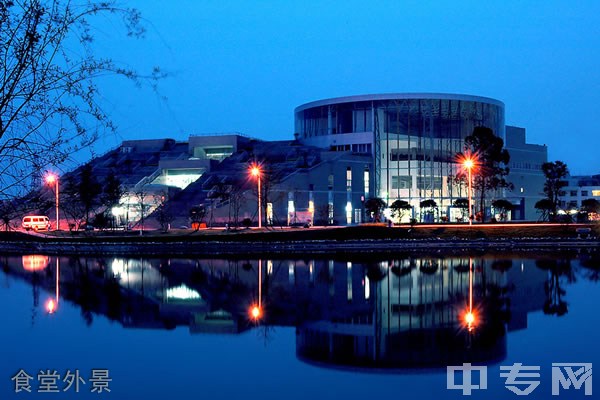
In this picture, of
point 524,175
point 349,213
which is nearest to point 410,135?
point 349,213

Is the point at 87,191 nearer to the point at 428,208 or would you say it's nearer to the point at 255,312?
the point at 255,312

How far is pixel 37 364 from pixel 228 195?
44.6 meters

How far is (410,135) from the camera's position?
7375 centimetres

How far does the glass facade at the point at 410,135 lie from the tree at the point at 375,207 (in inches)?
229

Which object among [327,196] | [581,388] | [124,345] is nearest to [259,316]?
[124,345]

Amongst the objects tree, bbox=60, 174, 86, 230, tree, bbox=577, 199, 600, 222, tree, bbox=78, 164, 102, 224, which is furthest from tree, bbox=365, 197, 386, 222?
tree, bbox=60, 174, 86, 230

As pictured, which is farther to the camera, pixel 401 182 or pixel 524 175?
pixel 524 175

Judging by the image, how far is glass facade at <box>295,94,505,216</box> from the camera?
72.3m

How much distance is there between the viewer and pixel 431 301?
18656 mm

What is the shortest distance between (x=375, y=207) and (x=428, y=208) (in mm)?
9999

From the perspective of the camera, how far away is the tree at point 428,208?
214ft

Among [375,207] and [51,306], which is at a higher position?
[375,207]

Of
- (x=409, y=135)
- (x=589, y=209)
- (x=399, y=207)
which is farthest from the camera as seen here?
(x=409, y=135)

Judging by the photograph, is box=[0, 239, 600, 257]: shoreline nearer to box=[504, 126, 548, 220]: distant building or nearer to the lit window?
the lit window
